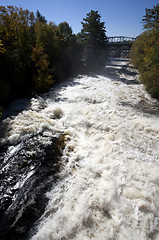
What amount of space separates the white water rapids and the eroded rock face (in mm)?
362

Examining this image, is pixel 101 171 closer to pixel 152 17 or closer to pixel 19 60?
pixel 19 60

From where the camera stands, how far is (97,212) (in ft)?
11.3

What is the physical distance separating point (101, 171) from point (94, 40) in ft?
77.0

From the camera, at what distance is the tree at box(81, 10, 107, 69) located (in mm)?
20641

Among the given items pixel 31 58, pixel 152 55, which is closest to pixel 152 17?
pixel 152 55

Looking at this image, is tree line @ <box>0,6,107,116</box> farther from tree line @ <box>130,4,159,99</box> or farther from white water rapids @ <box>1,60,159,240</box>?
tree line @ <box>130,4,159,99</box>

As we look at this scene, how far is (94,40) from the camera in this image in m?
21.3

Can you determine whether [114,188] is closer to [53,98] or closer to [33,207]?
[33,207]

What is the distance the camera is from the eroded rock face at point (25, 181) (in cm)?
323

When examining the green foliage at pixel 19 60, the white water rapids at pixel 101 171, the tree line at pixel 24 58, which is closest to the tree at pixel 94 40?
the tree line at pixel 24 58

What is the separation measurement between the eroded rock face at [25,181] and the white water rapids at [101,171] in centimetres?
36

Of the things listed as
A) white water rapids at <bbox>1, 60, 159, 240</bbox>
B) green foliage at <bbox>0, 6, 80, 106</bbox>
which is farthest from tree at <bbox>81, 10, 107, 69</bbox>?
white water rapids at <bbox>1, 60, 159, 240</bbox>

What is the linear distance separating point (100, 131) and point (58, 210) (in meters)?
4.10

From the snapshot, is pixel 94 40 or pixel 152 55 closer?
pixel 152 55
